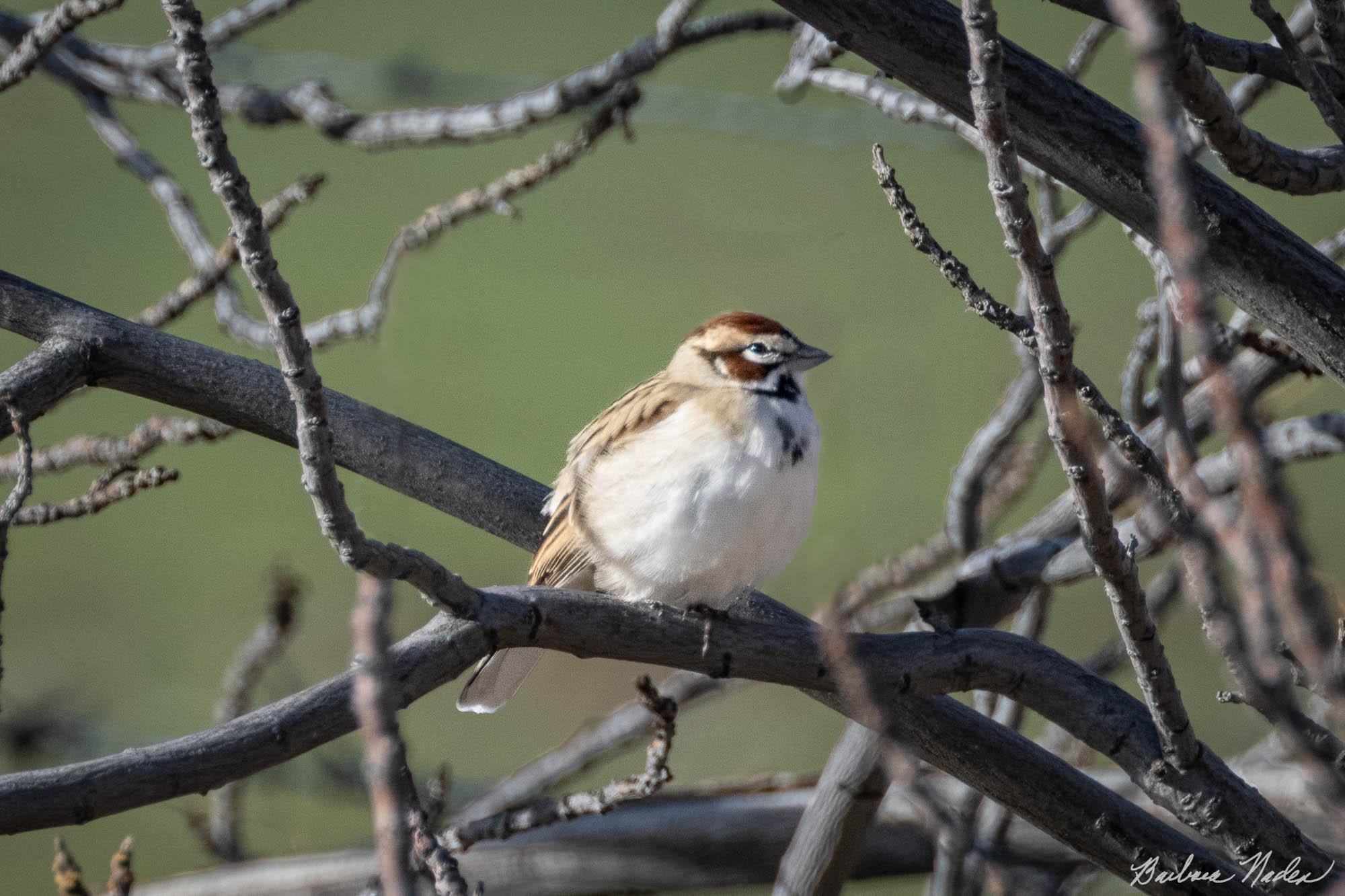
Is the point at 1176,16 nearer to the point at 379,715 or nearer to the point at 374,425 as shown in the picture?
the point at 379,715

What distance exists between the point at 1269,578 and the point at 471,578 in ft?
15.2

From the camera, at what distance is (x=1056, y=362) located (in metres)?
1.08

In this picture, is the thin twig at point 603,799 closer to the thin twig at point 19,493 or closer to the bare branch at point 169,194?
the thin twig at point 19,493

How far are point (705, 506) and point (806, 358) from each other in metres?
0.36

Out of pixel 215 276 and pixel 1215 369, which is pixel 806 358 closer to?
pixel 215 276

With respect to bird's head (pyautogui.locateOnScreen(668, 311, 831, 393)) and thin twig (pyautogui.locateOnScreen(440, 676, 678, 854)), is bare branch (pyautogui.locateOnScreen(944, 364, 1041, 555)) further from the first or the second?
thin twig (pyautogui.locateOnScreen(440, 676, 678, 854))

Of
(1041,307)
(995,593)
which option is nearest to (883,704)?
(1041,307)

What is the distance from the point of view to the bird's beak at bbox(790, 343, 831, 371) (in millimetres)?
1964

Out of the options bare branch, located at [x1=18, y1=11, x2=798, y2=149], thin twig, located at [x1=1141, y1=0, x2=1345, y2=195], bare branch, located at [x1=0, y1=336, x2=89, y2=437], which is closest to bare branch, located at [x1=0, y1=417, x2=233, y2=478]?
bare branch, located at [x1=0, y1=336, x2=89, y2=437]

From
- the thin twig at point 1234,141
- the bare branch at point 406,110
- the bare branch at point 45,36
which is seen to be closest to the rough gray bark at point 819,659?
the bare branch at point 45,36

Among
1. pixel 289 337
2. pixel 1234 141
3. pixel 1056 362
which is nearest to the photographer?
pixel 289 337

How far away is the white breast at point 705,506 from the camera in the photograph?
Answer: 1723 millimetres

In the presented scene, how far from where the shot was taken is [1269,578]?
704mm

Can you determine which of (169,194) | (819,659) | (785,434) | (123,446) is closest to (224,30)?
(169,194)
